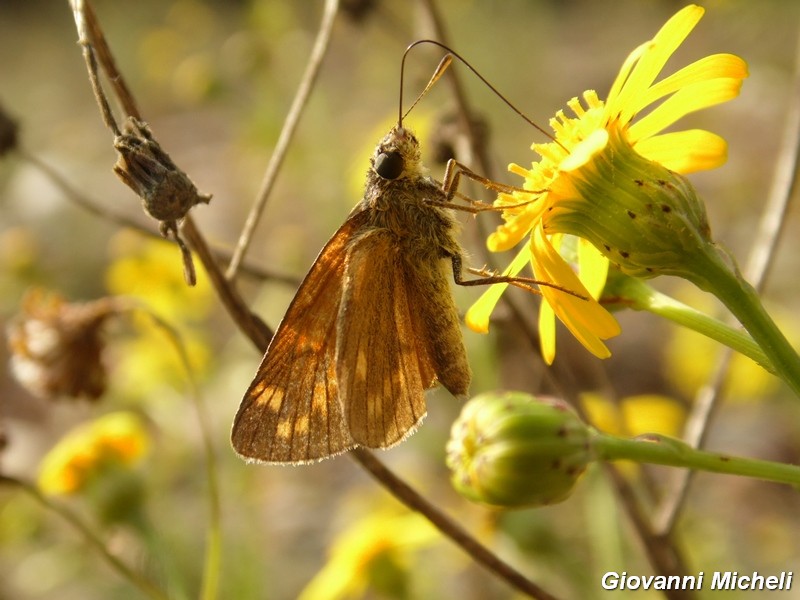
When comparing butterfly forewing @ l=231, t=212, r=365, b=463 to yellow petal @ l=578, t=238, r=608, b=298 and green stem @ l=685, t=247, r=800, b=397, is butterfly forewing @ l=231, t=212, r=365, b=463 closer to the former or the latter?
yellow petal @ l=578, t=238, r=608, b=298

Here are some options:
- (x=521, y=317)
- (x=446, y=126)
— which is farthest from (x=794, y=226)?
(x=521, y=317)

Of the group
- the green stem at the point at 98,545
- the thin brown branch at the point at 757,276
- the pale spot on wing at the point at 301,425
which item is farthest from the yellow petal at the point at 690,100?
the green stem at the point at 98,545

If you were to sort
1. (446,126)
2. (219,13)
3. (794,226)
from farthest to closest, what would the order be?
1. (219,13)
2. (794,226)
3. (446,126)

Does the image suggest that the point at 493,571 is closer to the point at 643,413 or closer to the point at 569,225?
the point at 569,225

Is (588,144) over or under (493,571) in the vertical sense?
over

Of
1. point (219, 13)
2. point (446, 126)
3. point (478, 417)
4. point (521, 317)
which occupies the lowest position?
point (478, 417)

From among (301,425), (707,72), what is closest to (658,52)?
(707,72)

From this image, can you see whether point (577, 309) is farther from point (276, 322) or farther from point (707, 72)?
point (276, 322)

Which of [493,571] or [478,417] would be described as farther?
[493,571]
